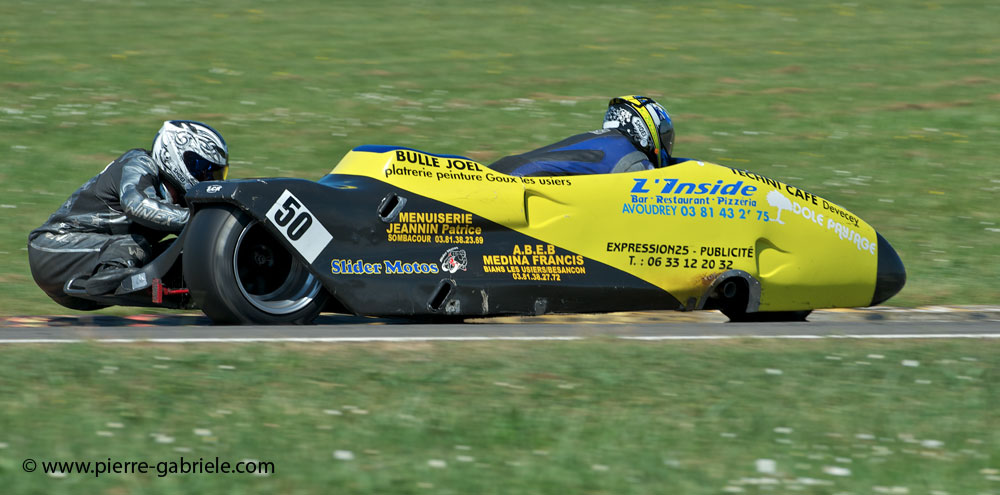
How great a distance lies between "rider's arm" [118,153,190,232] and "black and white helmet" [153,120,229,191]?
11cm

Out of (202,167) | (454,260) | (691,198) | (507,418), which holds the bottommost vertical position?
(507,418)

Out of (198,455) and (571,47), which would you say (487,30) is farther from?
(198,455)

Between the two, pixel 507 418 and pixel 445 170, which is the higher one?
pixel 445 170

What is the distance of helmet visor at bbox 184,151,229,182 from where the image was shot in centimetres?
779

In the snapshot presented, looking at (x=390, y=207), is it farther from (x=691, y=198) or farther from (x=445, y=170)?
(x=691, y=198)

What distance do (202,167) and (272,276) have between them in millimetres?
842

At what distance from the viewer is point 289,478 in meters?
4.50

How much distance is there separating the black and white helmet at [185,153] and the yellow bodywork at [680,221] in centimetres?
77

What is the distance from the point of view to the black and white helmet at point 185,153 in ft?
25.4

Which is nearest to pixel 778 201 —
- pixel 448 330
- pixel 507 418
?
pixel 448 330

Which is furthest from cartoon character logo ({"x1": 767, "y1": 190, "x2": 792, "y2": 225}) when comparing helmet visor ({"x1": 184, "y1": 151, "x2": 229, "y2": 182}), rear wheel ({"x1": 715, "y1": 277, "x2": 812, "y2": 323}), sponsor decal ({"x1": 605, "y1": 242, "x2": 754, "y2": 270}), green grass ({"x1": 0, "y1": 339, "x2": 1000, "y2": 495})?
helmet visor ({"x1": 184, "y1": 151, "x2": 229, "y2": 182})

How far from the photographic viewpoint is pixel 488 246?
7.70 meters

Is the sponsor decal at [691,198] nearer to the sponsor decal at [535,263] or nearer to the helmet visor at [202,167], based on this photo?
the sponsor decal at [535,263]

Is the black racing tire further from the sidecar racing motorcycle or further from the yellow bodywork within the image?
the yellow bodywork
